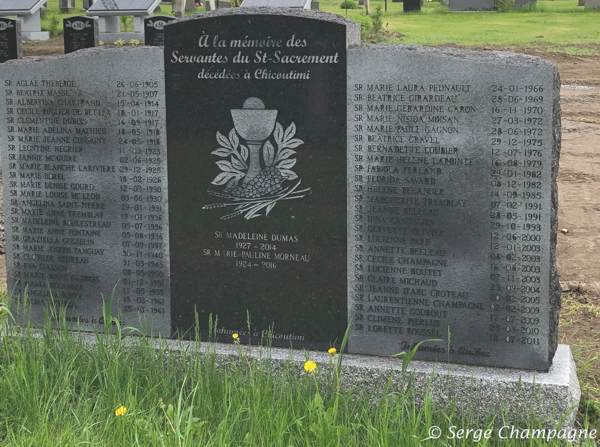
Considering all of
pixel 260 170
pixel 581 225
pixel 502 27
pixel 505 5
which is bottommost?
pixel 581 225

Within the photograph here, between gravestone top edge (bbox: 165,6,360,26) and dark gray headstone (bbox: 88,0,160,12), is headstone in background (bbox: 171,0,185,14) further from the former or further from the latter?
gravestone top edge (bbox: 165,6,360,26)

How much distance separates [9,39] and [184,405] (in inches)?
524

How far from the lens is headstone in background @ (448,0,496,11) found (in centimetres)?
3831

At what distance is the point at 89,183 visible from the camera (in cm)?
493

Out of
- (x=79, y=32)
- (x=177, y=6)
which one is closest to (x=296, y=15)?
(x=79, y=32)

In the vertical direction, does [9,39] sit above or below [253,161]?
above

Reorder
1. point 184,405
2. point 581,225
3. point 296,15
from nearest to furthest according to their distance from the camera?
1. point 184,405
2. point 296,15
3. point 581,225

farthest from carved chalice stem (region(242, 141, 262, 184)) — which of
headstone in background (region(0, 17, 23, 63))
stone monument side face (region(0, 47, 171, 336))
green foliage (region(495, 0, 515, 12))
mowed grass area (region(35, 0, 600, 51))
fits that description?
green foliage (region(495, 0, 515, 12))

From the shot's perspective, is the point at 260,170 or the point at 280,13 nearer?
the point at 280,13

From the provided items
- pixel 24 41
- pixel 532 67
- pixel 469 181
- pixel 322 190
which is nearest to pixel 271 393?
pixel 322 190

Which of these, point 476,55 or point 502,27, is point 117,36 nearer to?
point 502,27

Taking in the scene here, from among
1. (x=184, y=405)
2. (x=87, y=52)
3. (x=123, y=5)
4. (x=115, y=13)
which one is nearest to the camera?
(x=184, y=405)

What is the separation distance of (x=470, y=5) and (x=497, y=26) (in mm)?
7277

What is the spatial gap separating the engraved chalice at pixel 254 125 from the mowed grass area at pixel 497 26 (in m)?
21.6
